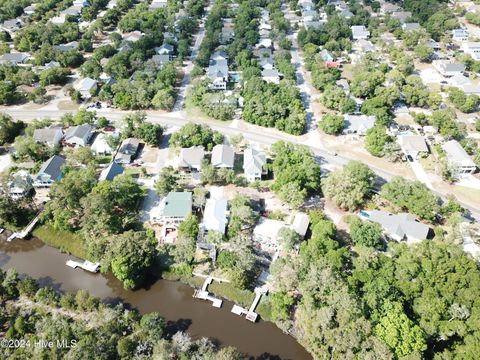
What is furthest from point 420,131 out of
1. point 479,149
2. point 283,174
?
point 283,174

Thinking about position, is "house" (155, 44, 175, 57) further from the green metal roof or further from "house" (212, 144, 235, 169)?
the green metal roof

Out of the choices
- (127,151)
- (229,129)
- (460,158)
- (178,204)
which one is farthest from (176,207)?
(460,158)

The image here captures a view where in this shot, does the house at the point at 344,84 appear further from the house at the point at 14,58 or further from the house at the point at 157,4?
the house at the point at 14,58

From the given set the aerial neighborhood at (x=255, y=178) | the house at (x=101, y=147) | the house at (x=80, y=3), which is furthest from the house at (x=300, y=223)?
the house at (x=80, y=3)

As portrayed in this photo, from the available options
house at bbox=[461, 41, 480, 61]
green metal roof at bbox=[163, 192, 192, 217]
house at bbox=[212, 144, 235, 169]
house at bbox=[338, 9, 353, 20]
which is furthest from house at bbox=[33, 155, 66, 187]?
house at bbox=[461, 41, 480, 61]

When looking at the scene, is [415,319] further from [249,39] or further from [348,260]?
[249,39]
